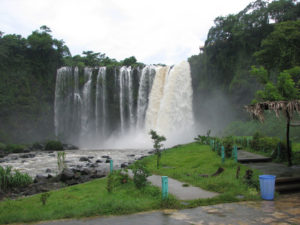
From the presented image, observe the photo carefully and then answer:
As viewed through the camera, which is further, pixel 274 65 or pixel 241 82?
pixel 241 82

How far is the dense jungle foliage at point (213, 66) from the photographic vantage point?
2262 centimetres

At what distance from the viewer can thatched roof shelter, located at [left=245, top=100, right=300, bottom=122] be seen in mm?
8281

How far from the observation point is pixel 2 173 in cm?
1092

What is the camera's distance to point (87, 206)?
244 inches

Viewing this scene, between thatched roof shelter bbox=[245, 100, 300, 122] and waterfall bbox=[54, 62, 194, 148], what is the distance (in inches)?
874

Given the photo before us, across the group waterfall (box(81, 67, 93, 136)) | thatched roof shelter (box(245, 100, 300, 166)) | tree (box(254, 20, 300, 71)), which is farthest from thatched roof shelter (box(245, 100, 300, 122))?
waterfall (box(81, 67, 93, 136))

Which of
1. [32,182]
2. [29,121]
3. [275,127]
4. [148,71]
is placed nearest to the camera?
[32,182]

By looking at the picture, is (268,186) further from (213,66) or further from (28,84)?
(28,84)

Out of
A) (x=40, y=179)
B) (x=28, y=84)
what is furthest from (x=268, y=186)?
(x=28, y=84)

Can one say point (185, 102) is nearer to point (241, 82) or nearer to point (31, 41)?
point (241, 82)

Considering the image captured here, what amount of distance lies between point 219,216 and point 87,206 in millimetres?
3016

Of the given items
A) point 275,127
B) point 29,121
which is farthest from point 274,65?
point 29,121

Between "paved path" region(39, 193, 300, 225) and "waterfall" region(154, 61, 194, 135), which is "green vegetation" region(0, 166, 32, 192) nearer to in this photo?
"paved path" region(39, 193, 300, 225)

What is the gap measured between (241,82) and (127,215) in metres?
26.4
